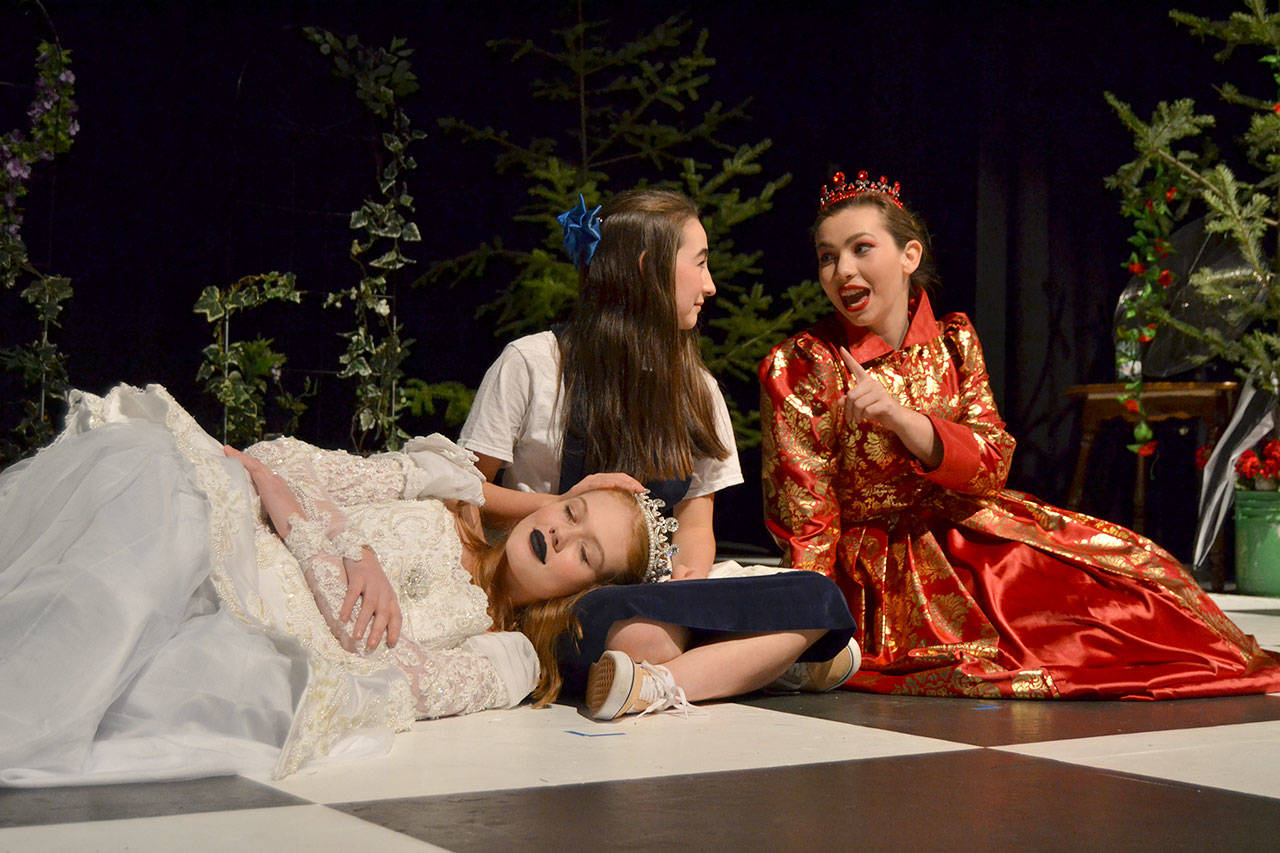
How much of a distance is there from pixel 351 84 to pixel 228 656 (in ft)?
10.6

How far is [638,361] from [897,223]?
59 centimetres

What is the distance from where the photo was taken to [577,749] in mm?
1769

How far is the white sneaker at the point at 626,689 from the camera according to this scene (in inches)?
77.8

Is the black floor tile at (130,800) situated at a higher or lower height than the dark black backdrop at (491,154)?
lower

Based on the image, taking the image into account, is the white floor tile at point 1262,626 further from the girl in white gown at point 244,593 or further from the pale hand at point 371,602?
the pale hand at point 371,602

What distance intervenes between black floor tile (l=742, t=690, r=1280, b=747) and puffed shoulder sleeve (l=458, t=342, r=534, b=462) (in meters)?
0.65

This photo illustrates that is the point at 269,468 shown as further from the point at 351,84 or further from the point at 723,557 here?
the point at 723,557

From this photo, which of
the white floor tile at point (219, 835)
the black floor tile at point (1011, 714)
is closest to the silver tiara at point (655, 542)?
the black floor tile at point (1011, 714)

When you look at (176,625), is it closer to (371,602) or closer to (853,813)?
(371,602)

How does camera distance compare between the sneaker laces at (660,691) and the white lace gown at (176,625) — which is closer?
the white lace gown at (176,625)

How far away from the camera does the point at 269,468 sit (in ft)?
6.95

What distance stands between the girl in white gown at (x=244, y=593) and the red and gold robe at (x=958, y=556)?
53 cm

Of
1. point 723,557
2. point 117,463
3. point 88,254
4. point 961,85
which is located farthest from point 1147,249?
point 117,463

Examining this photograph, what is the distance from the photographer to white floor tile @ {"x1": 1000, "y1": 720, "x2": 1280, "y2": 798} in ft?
5.23
